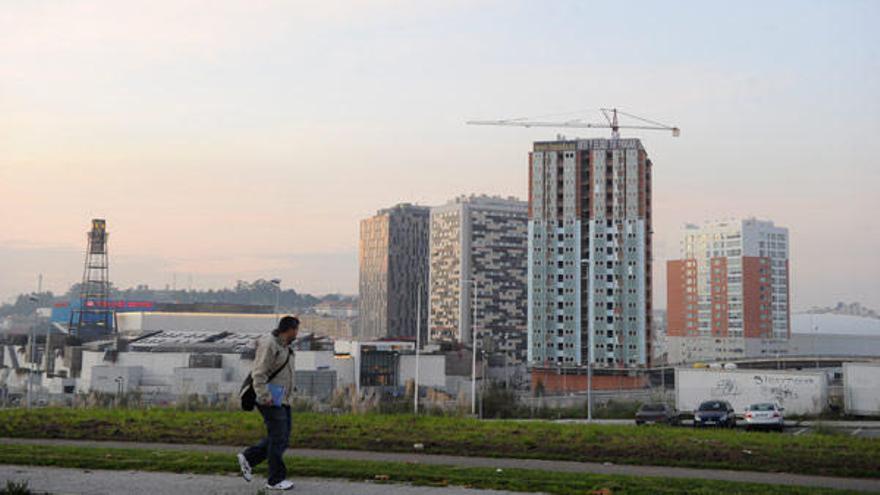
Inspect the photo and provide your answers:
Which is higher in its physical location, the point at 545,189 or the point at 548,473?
the point at 545,189

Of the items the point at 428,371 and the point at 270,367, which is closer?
the point at 270,367

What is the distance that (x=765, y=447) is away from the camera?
513 inches

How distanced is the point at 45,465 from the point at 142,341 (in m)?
102

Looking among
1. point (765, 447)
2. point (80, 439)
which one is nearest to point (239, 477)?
point (80, 439)

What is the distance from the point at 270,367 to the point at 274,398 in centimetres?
34

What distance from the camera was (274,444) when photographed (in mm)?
9125

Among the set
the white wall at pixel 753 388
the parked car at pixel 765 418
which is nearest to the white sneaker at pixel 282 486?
the parked car at pixel 765 418

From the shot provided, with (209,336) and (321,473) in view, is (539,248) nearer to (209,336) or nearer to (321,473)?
(209,336)

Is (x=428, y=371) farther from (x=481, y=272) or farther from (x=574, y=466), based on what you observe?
(x=574, y=466)

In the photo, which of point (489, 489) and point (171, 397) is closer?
point (489, 489)

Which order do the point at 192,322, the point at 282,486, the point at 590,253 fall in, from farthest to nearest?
the point at 192,322
the point at 590,253
the point at 282,486

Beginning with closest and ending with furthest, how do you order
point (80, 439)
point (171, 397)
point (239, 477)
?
point (239, 477)
point (80, 439)
point (171, 397)

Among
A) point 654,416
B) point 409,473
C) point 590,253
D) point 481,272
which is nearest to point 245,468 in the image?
point 409,473

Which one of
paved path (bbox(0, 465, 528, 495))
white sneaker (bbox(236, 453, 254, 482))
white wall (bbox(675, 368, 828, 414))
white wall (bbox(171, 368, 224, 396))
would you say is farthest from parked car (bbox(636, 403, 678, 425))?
white wall (bbox(171, 368, 224, 396))
